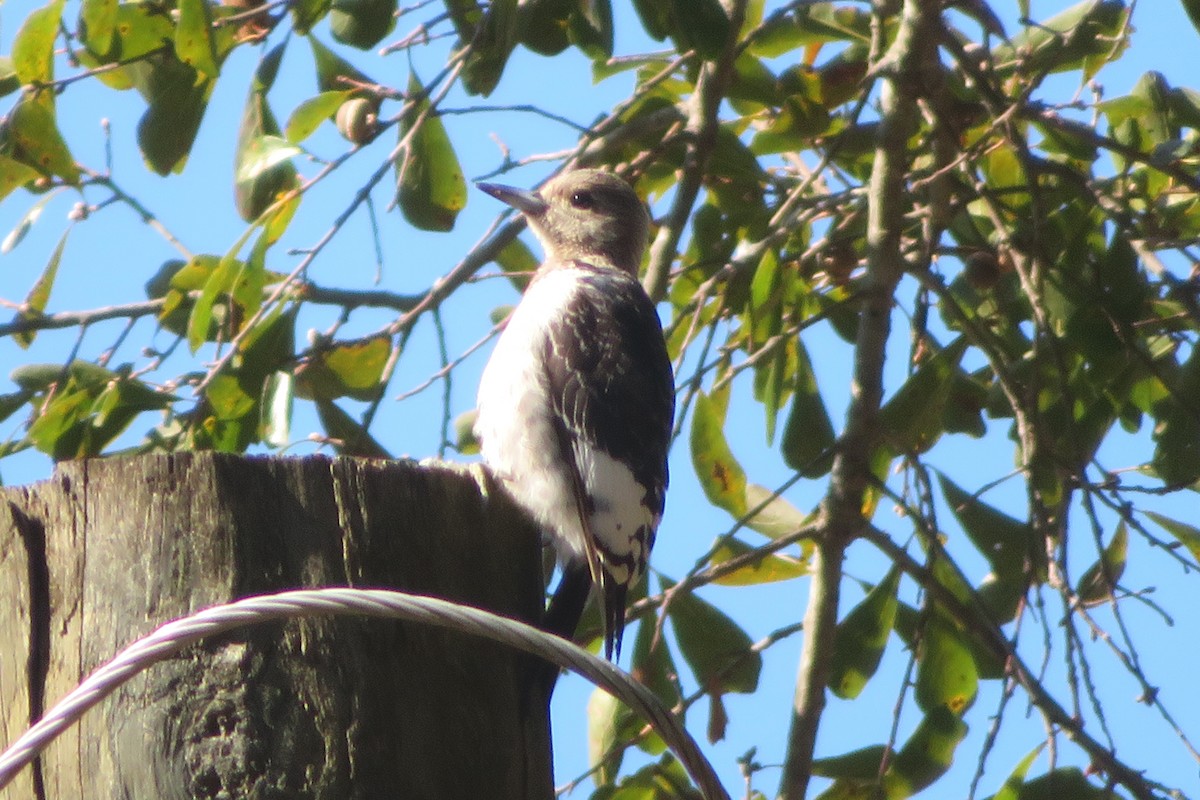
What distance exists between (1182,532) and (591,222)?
2246 mm

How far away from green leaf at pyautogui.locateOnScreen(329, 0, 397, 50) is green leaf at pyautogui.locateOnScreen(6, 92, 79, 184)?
0.76m

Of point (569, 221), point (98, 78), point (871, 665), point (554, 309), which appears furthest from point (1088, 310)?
point (98, 78)

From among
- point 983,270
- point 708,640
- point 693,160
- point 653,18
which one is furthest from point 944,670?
point 653,18

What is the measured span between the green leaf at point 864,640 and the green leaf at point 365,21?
1.94 meters

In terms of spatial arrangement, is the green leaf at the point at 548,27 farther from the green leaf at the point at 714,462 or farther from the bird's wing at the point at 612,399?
the green leaf at the point at 714,462

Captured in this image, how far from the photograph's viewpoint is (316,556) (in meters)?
2.09

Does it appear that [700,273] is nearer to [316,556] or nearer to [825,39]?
[825,39]

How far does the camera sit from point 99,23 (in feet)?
10.9

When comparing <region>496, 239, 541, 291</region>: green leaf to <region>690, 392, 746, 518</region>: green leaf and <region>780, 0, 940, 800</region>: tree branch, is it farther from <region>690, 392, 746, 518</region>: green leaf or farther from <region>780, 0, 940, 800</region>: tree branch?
<region>780, 0, 940, 800</region>: tree branch

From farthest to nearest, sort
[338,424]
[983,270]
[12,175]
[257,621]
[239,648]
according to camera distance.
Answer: [983,270] → [338,424] → [12,175] → [239,648] → [257,621]

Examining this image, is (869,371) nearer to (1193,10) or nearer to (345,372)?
(1193,10)

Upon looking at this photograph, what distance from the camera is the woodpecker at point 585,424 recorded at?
3.53 m

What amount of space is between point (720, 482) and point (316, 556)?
85.4 inches

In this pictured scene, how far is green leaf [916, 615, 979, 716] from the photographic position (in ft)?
12.9
